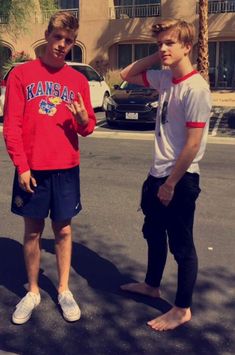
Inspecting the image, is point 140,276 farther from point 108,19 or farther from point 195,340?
point 108,19

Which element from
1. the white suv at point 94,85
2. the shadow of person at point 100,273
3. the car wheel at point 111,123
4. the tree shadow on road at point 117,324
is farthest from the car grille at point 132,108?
the tree shadow on road at point 117,324

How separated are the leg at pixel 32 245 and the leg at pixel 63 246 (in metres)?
0.13

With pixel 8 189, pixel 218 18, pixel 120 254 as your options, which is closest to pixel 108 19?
pixel 218 18

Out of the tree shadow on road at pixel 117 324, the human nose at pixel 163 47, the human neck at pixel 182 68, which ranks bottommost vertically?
the tree shadow on road at pixel 117 324

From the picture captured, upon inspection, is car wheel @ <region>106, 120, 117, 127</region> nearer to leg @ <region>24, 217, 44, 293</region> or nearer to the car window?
the car window

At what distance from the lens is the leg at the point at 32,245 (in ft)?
10.3

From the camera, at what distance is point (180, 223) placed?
9.66ft

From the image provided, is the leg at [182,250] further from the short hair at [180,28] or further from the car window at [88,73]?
the car window at [88,73]

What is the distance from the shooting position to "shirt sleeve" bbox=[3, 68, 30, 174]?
9.45 ft

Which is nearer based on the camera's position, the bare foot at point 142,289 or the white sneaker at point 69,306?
the white sneaker at point 69,306

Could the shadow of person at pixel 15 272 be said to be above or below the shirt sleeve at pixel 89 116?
below

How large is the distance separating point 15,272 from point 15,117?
5.24 ft

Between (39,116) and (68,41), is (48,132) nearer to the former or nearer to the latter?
(39,116)

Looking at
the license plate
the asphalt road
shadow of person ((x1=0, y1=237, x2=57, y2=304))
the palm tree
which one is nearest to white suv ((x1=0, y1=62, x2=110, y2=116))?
the license plate
